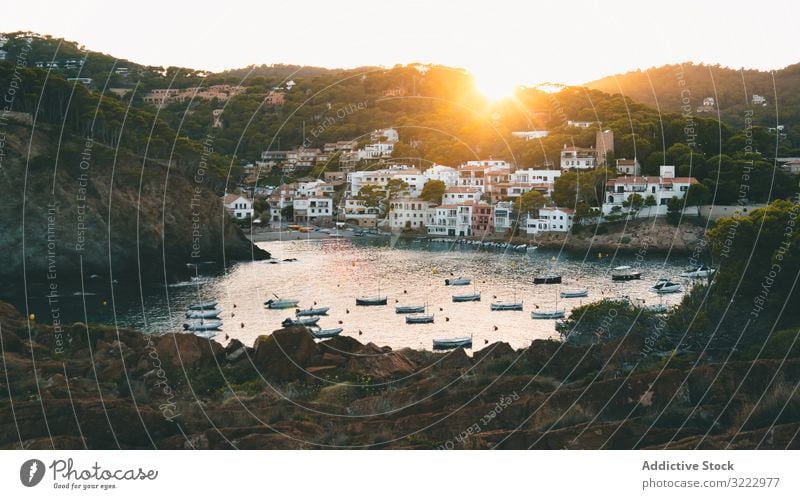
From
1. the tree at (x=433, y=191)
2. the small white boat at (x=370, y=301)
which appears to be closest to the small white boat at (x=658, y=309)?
the small white boat at (x=370, y=301)

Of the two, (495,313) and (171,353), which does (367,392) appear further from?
(495,313)

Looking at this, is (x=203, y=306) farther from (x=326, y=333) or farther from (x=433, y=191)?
(x=433, y=191)

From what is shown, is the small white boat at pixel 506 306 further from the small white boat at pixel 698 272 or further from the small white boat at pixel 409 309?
the small white boat at pixel 698 272

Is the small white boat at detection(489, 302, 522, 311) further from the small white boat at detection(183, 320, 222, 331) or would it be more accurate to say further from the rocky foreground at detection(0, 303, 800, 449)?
the rocky foreground at detection(0, 303, 800, 449)

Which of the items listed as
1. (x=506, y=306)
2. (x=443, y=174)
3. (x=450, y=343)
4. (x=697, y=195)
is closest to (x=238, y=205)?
(x=443, y=174)

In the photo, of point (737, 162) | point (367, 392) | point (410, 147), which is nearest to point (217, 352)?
point (367, 392)
